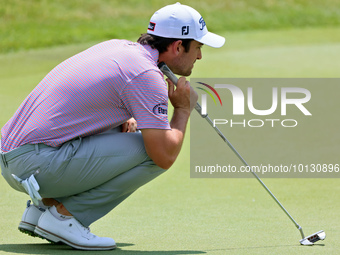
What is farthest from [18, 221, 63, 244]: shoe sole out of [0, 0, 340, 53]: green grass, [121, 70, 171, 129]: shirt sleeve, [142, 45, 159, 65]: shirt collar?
[0, 0, 340, 53]: green grass

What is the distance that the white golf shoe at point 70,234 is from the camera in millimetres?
3195

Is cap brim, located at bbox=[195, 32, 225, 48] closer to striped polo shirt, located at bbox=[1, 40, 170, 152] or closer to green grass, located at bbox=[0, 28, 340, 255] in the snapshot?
striped polo shirt, located at bbox=[1, 40, 170, 152]

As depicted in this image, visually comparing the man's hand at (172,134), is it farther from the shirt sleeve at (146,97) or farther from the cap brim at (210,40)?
the cap brim at (210,40)

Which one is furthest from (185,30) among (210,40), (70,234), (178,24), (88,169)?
(70,234)

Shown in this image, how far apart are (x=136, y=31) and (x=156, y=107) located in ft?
34.8

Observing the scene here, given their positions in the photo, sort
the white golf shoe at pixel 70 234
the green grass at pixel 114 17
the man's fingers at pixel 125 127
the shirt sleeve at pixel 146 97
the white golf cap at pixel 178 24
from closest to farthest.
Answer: the shirt sleeve at pixel 146 97 < the white golf shoe at pixel 70 234 < the white golf cap at pixel 178 24 < the man's fingers at pixel 125 127 < the green grass at pixel 114 17

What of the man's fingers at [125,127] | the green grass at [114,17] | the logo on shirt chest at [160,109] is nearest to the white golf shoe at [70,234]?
the man's fingers at [125,127]

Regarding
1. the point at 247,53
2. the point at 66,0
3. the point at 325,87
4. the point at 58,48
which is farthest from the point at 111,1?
the point at 325,87

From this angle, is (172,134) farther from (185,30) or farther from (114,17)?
(114,17)

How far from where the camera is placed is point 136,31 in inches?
531

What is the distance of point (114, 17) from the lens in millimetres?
15609

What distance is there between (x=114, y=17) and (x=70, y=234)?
1277 cm

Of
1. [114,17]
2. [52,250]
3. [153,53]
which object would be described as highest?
[114,17]

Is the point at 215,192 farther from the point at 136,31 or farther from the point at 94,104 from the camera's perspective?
the point at 136,31
